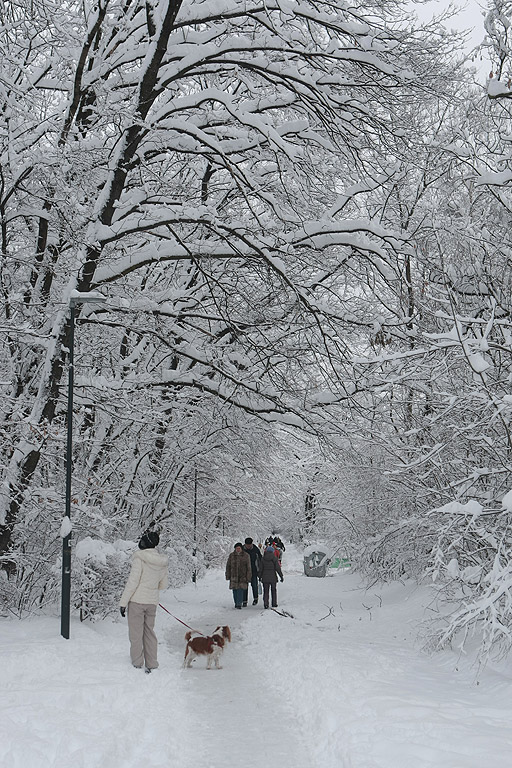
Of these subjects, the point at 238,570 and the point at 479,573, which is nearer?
the point at 479,573

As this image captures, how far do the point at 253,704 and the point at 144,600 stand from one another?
6.98 ft

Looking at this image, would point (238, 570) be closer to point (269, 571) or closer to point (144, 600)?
point (269, 571)

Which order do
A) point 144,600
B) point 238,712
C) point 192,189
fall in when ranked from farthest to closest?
point 192,189 < point 144,600 < point 238,712

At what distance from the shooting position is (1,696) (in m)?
6.81

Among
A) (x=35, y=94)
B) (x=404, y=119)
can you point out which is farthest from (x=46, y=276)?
(x=404, y=119)

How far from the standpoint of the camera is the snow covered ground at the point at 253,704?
223 inches

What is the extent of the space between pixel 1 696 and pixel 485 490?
5984mm

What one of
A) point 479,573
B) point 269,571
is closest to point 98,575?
point 479,573

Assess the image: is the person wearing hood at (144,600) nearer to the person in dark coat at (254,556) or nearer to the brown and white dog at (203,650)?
the brown and white dog at (203,650)

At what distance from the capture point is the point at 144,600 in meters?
9.53

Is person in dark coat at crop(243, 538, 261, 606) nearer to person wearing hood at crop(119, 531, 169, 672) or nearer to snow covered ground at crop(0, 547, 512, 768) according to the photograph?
snow covered ground at crop(0, 547, 512, 768)

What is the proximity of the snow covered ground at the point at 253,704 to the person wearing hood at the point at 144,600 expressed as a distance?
249mm

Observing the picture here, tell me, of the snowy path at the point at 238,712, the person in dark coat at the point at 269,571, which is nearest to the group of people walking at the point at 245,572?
the person in dark coat at the point at 269,571

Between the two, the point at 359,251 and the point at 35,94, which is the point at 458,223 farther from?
the point at 35,94
